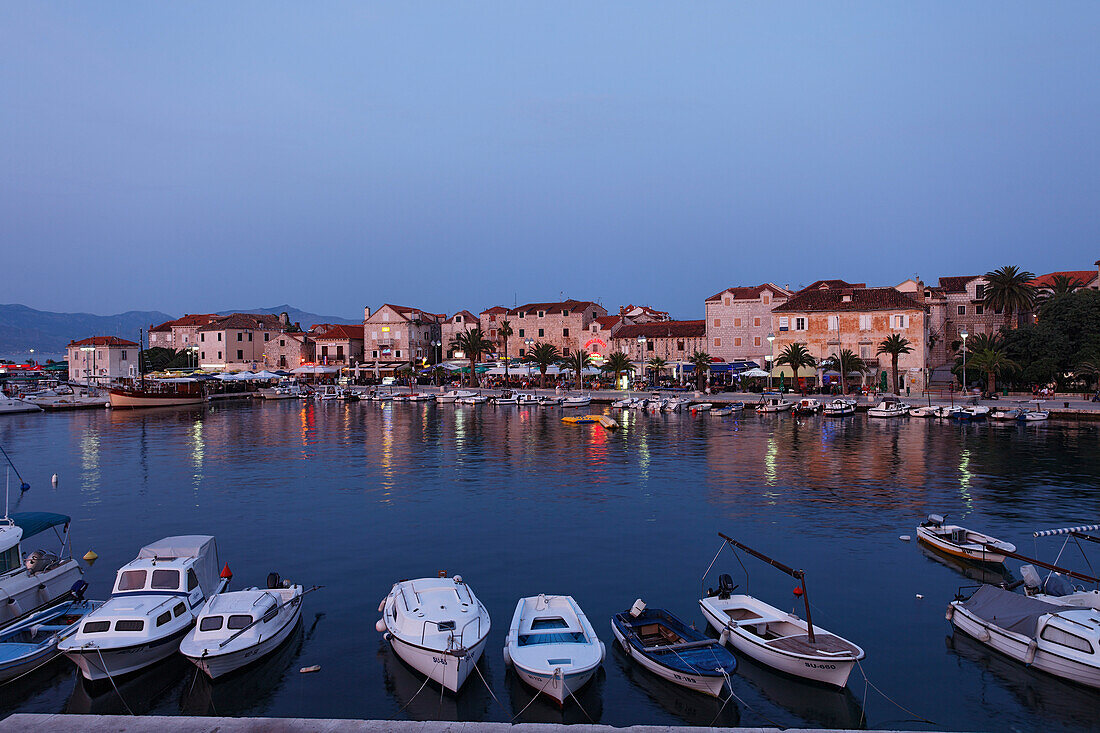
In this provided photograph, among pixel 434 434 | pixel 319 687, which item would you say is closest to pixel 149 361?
pixel 434 434

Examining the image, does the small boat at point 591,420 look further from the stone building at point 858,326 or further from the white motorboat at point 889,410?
the stone building at point 858,326

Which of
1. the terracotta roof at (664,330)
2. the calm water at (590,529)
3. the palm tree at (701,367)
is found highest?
the terracotta roof at (664,330)

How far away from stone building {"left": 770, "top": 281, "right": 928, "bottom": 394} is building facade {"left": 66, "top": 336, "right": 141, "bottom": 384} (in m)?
117

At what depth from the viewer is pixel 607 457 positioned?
47.7 meters

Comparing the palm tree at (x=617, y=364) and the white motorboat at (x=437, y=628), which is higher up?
the palm tree at (x=617, y=364)

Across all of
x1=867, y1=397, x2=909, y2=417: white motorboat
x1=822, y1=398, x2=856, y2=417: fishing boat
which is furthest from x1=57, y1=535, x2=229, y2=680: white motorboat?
x1=867, y1=397, x2=909, y2=417: white motorboat

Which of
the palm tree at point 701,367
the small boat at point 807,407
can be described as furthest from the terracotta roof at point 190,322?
the small boat at point 807,407

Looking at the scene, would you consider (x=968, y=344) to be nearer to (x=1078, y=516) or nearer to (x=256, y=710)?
(x=1078, y=516)

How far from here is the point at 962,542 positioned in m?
24.5

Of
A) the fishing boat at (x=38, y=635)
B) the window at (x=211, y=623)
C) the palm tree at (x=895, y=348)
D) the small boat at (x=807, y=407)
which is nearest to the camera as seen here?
the fishing boat at (x=38, y=635)

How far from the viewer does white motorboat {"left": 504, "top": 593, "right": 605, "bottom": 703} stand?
14531mm

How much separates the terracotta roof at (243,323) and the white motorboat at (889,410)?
358 feet

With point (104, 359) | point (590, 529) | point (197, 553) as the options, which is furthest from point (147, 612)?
point (104, 359)

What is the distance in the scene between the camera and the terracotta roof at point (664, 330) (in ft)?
327
